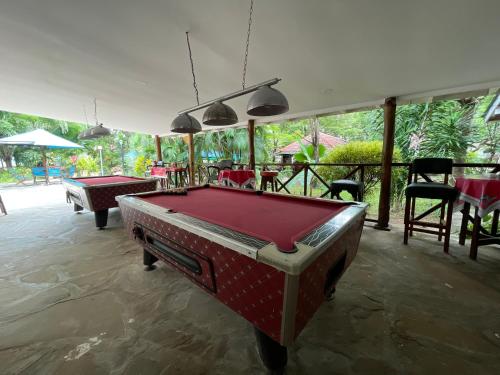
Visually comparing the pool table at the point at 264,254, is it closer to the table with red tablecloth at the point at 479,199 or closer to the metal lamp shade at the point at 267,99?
the metal lamp shade at the point at 267,99

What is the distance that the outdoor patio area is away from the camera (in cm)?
122

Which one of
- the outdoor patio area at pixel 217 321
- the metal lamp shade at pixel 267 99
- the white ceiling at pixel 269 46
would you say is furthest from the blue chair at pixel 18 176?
the metal lamp shade at pixel 267 99

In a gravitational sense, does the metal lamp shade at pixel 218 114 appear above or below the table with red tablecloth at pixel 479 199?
above

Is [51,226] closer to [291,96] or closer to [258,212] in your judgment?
[258,212]

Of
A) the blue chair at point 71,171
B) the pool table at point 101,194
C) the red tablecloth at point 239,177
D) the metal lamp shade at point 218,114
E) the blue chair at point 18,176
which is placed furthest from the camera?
the blue chair at point 71,171

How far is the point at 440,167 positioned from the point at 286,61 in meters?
2.51

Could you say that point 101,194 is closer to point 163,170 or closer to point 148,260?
point 148,260

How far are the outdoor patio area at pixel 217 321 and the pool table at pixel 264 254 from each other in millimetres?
412

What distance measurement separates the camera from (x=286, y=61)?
2.71 metres

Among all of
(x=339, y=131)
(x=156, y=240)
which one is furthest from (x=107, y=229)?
(x=339, y=131)

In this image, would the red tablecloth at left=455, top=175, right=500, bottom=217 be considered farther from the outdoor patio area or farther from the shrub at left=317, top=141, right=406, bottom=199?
the shrub at left=317, top=141, right=406, bottom=199

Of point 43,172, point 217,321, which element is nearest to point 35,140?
point 43,172

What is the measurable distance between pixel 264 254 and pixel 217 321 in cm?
107

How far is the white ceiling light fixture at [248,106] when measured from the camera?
1.77 m
